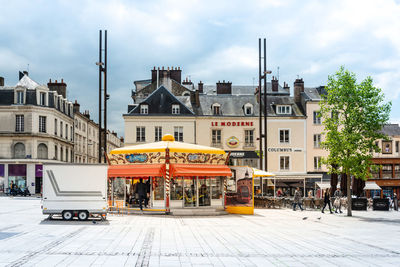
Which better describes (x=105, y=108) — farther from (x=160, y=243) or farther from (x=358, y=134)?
(x=160, y=243)

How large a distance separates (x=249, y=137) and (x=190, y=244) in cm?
3568

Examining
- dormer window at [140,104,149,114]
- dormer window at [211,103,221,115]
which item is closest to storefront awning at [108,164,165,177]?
dormer window at [140,104,149,114]

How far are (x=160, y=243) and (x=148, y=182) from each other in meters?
12.2

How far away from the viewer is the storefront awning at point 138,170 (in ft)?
79.7

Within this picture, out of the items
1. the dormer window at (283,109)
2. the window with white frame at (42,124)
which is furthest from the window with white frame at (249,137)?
the window with white frame at (42,124)

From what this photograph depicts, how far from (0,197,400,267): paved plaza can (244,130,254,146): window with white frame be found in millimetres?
28915

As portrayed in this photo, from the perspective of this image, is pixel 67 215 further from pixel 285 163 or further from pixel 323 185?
pixel 285 163

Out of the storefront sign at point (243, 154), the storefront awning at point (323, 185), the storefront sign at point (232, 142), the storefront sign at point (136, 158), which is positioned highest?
the storefront sign at point (232, 142)

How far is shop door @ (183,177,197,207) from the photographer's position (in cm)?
2500

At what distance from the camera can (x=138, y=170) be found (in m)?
24.8

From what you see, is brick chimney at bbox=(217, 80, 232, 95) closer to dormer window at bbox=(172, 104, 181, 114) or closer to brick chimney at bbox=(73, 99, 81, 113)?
dormer window at bbox=(172, 104, 181, 114)

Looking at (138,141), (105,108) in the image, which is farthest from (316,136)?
(105,108)

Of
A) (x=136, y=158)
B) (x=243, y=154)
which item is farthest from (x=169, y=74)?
(x=136, y=158)

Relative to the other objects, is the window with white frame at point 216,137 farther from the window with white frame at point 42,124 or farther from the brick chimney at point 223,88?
the window with white frame at point 42,124
